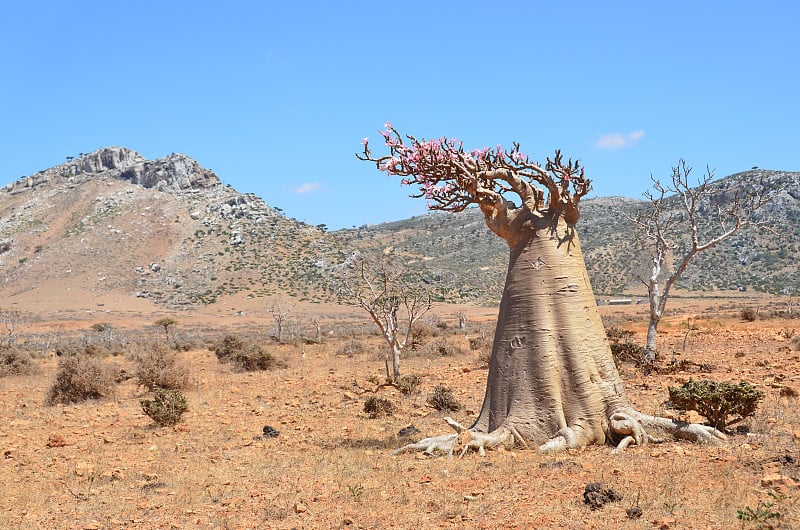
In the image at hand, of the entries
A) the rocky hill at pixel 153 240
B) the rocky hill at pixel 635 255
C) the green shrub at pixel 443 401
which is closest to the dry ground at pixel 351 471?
the green shrub at pixel 443 401

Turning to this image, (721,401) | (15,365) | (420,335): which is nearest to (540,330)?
(721,401)

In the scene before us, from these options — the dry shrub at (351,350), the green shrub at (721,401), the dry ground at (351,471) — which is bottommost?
the dry shrub at (351,350)

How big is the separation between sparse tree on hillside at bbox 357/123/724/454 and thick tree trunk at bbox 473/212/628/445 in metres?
0.01

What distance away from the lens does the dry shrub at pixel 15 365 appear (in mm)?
19469

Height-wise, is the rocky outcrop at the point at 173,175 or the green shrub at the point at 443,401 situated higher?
the rocky outcrop at the point at 173,175

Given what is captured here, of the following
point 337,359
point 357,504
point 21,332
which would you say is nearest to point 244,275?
point 21,332

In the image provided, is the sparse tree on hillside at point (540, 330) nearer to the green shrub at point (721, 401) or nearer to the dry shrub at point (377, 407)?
the green shrub at point (721, 401)

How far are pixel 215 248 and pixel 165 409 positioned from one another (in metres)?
59.2

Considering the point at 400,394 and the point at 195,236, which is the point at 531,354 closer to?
the point at 400,394

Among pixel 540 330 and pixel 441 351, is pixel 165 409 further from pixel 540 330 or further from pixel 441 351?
pixel 441 351

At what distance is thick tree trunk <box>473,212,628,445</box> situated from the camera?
695cm

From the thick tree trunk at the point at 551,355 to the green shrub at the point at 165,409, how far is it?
5.41 m

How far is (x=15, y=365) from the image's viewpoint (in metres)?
19.8

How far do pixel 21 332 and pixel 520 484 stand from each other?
42044 millimetres
